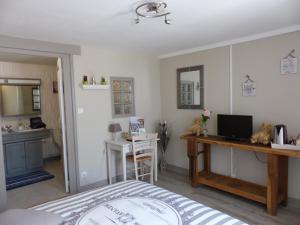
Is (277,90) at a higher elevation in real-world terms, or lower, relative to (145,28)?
lower

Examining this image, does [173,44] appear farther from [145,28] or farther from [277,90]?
[277,90]

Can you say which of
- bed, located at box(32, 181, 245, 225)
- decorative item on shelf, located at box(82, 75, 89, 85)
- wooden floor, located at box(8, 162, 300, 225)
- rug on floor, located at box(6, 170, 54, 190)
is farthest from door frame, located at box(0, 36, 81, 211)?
bed, located at box(32, 181, 245, 225)

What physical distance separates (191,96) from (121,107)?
1.24m

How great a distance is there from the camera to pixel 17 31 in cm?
268

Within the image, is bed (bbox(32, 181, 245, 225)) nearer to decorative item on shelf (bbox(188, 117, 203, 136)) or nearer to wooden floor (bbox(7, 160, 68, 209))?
wooden floor (bbox(7, 160, 68, 209))

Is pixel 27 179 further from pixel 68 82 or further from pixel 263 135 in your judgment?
pixel 263 135

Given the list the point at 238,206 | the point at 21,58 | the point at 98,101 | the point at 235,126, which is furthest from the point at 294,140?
the point at 21,58

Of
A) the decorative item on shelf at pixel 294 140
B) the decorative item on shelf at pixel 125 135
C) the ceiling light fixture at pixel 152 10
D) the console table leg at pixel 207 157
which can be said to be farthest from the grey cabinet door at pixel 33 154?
the decorative item on shelf at pixel 294 140

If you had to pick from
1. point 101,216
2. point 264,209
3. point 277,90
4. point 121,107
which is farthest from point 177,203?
point 121,107

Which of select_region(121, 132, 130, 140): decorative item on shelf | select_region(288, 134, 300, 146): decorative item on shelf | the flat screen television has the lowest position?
select_region(121, 132, 130, 140): decorative item on shelf

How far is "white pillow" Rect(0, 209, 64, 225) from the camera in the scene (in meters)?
1.41

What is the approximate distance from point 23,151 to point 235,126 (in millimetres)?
3808

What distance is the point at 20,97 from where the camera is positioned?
4797mm

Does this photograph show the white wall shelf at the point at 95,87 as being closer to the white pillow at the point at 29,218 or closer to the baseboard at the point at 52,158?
the white pillow at the point at 29,218
